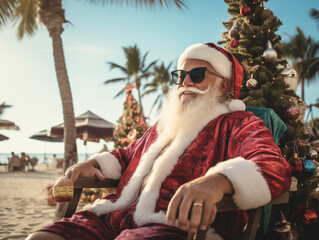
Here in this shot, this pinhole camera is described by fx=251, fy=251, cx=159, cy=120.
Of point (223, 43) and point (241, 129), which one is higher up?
point (223, 43)

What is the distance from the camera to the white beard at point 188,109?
1900 millimetres

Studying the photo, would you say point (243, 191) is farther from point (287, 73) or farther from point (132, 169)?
point (287, 73)

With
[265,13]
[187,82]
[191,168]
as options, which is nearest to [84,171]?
[191,168]

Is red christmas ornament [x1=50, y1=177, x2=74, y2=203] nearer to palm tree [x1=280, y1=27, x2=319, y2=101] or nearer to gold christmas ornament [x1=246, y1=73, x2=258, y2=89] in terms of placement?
gold christmas ornament [x1=246, y1=73, x2=258, y2=89]

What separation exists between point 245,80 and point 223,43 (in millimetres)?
915

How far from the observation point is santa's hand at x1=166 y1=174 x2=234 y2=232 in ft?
2.96

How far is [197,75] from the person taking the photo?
1.98 m

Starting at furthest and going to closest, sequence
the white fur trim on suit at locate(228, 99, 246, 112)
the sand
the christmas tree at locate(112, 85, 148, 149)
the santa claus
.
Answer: the christmas tree at locate(112, 85, 148, 149), the sand, the white fur trim on suit at locate(228, 99, 246, 112), the santa claus

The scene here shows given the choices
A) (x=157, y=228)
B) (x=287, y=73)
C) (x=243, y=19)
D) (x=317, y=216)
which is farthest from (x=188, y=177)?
(x=243, y=19)

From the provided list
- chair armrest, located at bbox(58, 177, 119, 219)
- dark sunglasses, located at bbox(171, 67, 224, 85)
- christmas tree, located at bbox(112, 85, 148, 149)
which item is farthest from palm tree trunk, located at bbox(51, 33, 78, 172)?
dark sunglasses, located at bbox(171, 67, 224, 85)

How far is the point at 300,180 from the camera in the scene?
279cm

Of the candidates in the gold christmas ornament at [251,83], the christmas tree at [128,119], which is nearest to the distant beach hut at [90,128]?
the christmas tree at [128,119]

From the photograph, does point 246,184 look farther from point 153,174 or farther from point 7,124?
point 7,124

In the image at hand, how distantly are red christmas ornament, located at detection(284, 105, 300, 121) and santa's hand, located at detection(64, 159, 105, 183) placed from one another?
219cm
